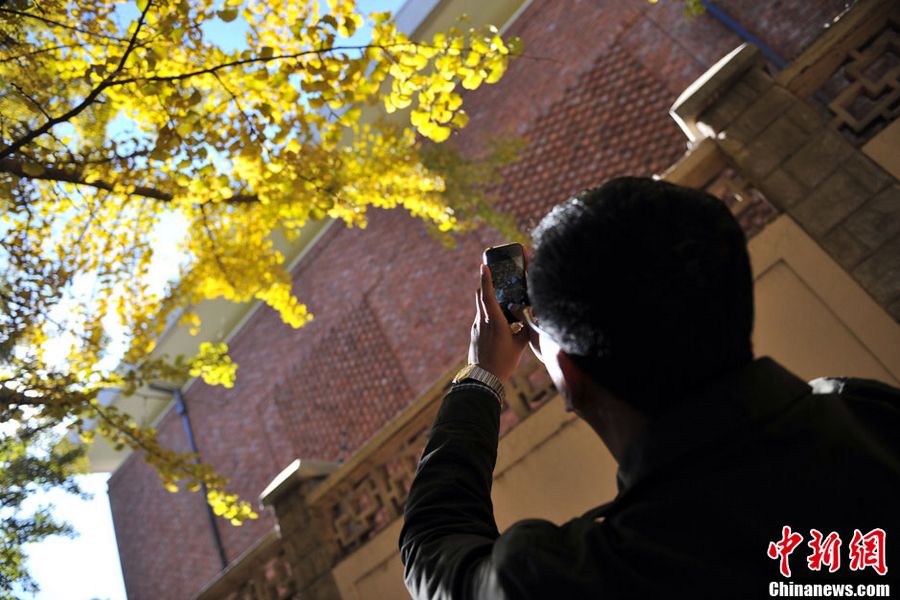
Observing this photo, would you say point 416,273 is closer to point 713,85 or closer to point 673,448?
point 713,85

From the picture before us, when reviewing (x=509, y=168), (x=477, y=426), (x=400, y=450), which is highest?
(x=509, y=168)

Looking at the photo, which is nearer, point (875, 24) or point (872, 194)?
point (872, 194)

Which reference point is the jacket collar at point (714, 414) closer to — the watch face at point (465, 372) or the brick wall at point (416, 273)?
the watch face at point (465, 372)

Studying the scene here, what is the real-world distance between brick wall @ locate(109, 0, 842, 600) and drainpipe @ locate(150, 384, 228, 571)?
11cm

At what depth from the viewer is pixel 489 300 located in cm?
132

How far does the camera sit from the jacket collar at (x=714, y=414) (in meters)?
0.81

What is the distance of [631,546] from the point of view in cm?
77

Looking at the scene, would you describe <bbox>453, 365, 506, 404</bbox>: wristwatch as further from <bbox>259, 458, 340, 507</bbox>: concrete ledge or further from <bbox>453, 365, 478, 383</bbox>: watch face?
<bbox>259, 458, 340, 507</bbox>: concrete ledge

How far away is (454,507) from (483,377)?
29cm

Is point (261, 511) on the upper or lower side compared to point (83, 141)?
lower

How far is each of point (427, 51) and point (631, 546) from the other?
304 cm

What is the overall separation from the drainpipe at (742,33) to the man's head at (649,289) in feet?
20.3

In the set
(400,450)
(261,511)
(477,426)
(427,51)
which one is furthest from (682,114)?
(261,511)

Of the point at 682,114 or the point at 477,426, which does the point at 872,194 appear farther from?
the point at 477,426
